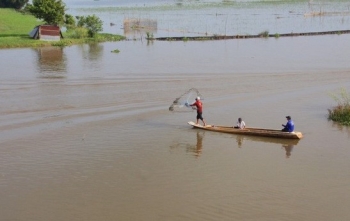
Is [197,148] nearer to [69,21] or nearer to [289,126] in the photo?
[289,126]

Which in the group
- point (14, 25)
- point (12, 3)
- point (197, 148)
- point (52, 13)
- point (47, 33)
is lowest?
point (197, 148)

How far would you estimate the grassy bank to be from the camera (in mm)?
37938

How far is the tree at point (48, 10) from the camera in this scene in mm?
40438

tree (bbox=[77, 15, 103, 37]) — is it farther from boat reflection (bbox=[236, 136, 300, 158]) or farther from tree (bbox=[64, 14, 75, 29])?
boat reflection (bbox=[236, 136, 300, 158])

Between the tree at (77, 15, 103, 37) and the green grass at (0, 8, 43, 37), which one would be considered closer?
the green grass at (0, 8, 43, 37)

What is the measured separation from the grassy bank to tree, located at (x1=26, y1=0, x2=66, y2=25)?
2.10m

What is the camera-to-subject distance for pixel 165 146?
14.5 metres

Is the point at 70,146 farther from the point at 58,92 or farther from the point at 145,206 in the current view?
the point at 58,92

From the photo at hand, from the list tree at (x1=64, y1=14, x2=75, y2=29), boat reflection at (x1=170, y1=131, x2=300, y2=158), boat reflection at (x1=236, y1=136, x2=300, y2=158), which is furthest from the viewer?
tree at (x1=64, y1=14, x2=75, y2=29)

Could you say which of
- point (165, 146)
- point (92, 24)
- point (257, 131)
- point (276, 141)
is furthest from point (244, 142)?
point (92, 24)

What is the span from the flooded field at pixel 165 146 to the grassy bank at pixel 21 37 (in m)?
9.94

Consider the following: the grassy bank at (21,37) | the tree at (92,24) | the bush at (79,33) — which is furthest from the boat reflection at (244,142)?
the tree at (92,24)

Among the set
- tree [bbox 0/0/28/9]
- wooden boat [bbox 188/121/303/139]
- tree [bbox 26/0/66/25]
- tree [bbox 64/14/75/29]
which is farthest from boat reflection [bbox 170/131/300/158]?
tree [bbox 0/0/28/9]

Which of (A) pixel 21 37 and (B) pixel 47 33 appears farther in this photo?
(A) pixel 21 37
